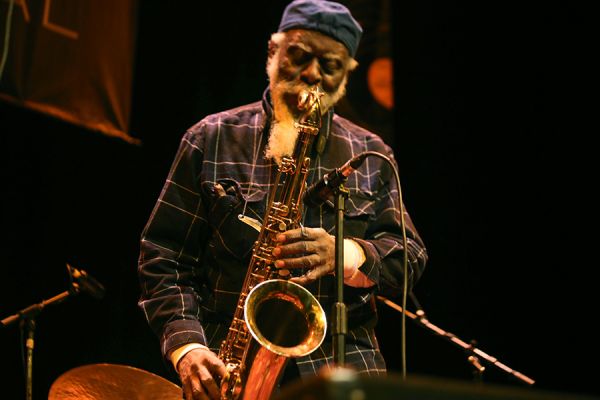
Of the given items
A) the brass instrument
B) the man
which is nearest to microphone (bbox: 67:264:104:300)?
the man

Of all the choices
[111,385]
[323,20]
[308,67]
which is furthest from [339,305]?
[323,20]

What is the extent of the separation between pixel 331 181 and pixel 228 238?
65cm

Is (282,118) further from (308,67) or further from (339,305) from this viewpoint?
(339,305)

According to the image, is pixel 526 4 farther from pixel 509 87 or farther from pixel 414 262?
pixel 414 262

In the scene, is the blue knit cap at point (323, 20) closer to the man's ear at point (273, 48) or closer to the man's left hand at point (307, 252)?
the man's ear at point (273, 48)

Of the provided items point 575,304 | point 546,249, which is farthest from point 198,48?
point 575,304

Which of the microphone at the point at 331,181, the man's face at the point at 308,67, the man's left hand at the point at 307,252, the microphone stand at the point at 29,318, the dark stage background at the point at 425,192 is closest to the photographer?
the microphone at the point at 331,181

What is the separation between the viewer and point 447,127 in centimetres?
436

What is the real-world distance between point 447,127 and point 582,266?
3.77ft

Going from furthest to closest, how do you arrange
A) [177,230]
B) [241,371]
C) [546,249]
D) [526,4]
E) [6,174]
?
1. [526,4]
2. [546,249]
3. [6,174]
4. [177,230]
5. [241,371]

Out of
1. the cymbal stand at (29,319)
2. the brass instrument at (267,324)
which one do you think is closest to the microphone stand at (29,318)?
the cymbal stand at (29,319)

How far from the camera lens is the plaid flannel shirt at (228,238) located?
2420 millimetres

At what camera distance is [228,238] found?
2514 millimetres

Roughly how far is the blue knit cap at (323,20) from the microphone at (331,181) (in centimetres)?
101
